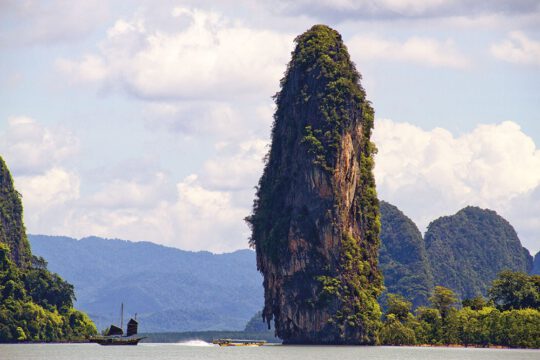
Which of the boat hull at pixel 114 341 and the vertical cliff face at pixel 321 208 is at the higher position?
the vertical cliff face at pixel 321 208


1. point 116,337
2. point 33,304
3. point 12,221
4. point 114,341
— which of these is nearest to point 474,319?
point 114,341

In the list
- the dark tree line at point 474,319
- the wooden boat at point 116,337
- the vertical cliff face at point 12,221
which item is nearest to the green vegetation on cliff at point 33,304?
the vertical cliff face at point 12,221

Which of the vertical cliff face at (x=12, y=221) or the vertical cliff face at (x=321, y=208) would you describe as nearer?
the vertical cliff face at (x=321, y=208)

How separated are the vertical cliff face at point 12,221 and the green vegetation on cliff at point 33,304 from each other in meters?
0.18

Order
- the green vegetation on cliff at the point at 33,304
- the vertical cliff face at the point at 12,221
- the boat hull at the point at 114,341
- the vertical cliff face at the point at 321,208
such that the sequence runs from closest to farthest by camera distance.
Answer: the vertical cliff face at the point at 321,208
the boat hull at the point at 114,341
the green vegetation on cliff at the point at 33,304
the vertical cliff face at the point at 12,221

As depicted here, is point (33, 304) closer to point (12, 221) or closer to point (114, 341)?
point (114, 341)

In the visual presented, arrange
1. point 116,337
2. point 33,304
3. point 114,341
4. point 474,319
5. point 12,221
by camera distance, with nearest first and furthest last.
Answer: point 474,319, point 114,341, point 116,337, point 33,304, point 12,221

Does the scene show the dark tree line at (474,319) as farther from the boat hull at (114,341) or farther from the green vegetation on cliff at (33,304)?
the green vegetation on cliff at (33,304)

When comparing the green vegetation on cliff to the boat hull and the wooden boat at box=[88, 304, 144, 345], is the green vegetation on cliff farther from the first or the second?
the boat hull

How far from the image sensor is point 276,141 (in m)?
129

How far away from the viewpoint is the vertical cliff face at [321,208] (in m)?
120

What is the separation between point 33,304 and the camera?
137125 mm

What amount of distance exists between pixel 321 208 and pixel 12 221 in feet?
178

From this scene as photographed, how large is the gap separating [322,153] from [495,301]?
22.7 m
